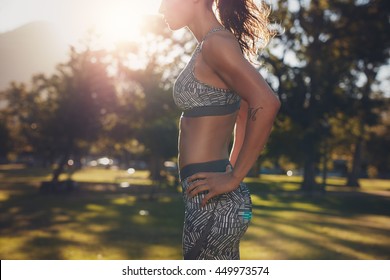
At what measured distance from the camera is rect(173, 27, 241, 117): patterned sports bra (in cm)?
275

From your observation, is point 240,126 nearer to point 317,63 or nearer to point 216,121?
point 216,121

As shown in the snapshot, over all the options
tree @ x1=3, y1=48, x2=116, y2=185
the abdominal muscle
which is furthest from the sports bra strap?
tree @ x1=3, y1=48, x2=116, y2=185

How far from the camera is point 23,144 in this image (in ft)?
233

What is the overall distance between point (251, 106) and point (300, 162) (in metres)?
64.0

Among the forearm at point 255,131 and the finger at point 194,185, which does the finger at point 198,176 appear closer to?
the finger at point 194,185

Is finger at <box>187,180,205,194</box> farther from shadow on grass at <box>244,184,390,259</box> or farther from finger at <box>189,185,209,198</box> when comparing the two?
shadow on grass at <box>244,184,390,259</box>

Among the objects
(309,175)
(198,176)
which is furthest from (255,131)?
(309,175)

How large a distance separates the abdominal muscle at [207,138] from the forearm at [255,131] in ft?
0.74

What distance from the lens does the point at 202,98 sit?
2.75 m

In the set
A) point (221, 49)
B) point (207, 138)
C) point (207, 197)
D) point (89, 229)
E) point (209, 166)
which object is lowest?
point (89, 229)

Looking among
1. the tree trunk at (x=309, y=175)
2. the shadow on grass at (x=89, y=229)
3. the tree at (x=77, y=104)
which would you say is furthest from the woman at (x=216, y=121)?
the tree trunk at (x=309, y=175)

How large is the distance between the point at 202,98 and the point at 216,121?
145 mm

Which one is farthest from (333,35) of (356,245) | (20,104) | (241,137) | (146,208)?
(20,104)

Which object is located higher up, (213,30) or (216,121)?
(213,30)
